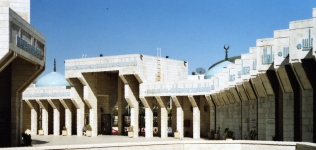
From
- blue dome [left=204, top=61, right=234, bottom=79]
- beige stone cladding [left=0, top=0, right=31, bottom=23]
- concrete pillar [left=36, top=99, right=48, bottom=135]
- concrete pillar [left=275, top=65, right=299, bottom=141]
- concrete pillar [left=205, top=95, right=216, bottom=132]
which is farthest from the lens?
concrete pillar [left=36, top=99, right=48, bottom=135]

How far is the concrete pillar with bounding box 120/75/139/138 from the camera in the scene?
52406 mm

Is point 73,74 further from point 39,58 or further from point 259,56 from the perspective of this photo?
point 259,56

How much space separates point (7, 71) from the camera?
114ft

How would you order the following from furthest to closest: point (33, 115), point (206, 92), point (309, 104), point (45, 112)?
point (33, 115) < point (45, 112) < point (206, 92) < point (309, 104)

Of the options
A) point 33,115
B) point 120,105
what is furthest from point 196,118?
point 33,115

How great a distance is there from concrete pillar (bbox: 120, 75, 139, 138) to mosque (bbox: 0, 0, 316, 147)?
12 cm

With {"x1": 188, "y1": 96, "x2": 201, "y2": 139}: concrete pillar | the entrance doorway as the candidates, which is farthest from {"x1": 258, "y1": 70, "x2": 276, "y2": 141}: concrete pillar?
the entrance doorway

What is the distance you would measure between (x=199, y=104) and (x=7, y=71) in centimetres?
2355

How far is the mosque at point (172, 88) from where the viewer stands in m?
26.7

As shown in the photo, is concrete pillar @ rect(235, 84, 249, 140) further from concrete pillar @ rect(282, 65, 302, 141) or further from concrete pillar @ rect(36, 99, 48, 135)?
concrete pillar @ rect(36, 99, 48, 135)

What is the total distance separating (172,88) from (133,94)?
5.92 meters

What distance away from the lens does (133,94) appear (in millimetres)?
53312

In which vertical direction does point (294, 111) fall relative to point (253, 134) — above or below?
above

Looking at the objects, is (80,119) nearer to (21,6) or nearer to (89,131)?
(89,131)
